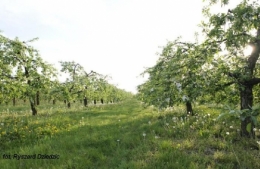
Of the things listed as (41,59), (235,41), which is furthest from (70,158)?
(41,59)

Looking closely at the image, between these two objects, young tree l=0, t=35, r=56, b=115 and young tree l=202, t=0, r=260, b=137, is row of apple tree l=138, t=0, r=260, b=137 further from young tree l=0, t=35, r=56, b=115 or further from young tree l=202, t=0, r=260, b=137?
young tree l=0, t=35, r=56, b=115

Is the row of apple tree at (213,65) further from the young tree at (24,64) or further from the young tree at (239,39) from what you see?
the young tree at (24,64)

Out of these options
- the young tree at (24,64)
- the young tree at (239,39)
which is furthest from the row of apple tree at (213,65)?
the young tree at (24,64)

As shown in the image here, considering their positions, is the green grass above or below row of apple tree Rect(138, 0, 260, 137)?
below

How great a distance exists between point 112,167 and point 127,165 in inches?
21.7

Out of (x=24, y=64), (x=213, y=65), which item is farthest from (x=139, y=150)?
(x=24, y=64)

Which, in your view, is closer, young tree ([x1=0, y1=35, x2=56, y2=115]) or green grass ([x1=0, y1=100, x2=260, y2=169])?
green grass ([x1=0, y1=100, x2=260, y2=169])

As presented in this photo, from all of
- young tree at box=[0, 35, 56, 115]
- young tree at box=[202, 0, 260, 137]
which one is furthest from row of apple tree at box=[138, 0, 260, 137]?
young tree at box=[0, 35, 56, 115]

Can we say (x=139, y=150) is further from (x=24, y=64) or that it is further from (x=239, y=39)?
(x=24, y=64)

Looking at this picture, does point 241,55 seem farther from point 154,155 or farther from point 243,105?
point 154,155

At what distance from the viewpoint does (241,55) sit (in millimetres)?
8719

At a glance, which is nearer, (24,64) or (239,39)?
(239,39)

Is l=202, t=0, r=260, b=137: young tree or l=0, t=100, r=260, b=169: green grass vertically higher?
l=202, t=0, r=260, b=137: young tree

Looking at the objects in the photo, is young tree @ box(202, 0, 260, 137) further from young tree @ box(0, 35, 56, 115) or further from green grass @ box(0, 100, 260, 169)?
young tree @ box(0, 35, 56, 115)
